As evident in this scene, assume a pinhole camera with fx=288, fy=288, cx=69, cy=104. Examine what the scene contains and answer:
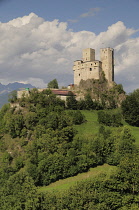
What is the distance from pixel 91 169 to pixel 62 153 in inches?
281

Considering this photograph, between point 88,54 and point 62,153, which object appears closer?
point 62,153

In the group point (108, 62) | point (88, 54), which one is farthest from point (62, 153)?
point (88, 54)

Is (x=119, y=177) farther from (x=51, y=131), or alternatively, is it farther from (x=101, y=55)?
(x=101, y=55)

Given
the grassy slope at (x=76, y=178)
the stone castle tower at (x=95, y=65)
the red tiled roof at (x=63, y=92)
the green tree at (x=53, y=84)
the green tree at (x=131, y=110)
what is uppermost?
the stone castle tower at (x=95, y=65)

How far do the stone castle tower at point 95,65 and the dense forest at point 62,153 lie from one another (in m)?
8.75

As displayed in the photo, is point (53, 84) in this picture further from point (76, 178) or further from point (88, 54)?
point (76, 178)

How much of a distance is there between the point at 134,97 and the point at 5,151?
1606 inches

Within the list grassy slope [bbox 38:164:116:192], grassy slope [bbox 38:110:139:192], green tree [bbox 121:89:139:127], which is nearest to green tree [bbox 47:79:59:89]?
grassy slope [bbox 38:110:139:192]

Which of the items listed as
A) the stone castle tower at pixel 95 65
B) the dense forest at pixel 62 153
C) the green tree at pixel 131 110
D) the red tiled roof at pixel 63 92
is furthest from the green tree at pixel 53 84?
the green tree at pixel 131 110

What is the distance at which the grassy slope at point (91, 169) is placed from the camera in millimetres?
55625

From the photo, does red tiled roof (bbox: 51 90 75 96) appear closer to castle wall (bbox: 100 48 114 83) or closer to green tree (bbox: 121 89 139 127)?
castle wall (bbox: 100 48 114 83)

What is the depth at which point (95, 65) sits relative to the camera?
88.2 m

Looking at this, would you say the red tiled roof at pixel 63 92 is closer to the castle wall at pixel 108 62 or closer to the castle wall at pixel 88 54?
the castle wall at pixel 88 54

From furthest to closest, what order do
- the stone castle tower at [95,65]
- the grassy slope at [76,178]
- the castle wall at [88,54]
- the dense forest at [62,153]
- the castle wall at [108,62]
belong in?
the castle wall at [88,54], the castle wall at [108,62], the stone castle tower at [95,65], the grassy slope at [76,178], the dense forest at [62,153]
